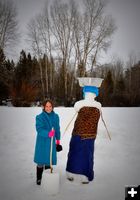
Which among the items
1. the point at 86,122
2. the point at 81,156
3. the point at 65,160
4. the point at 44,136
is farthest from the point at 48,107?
the point at 65,160

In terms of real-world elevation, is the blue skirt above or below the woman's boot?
above

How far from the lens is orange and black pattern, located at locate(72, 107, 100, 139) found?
378 cm

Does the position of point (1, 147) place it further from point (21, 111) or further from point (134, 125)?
point (134, 125)

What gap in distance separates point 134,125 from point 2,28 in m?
6.20

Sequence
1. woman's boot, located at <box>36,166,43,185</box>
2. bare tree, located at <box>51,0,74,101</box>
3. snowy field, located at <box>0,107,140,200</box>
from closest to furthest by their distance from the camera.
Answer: snowy field, located at <box>0,107,140,200</box>, woman's boot, located at <box>36,166,43,185</box>, bare tree, located at <box>51,0,74,101</box>

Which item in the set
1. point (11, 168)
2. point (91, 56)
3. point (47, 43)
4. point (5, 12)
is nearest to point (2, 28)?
point (5, 12)

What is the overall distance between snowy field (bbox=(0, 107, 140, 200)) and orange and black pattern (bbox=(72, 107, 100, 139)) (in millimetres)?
651

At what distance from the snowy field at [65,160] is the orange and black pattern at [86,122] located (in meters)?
0.65

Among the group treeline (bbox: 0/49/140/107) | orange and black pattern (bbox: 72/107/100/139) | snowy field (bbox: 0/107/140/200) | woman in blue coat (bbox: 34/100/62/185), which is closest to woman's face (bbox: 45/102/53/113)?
woman in blue coat (bbox: 34/100/62/185)

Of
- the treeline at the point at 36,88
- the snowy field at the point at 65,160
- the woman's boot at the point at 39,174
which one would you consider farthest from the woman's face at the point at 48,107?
the treeline at the point at 36,88

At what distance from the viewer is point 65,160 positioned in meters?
4.85

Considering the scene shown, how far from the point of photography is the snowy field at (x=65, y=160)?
11.8 feet

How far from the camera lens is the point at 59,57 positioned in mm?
14672

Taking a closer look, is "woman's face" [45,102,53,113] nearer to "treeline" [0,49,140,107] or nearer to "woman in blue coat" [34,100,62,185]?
"woman in blue coat" [34,100,62,185]
